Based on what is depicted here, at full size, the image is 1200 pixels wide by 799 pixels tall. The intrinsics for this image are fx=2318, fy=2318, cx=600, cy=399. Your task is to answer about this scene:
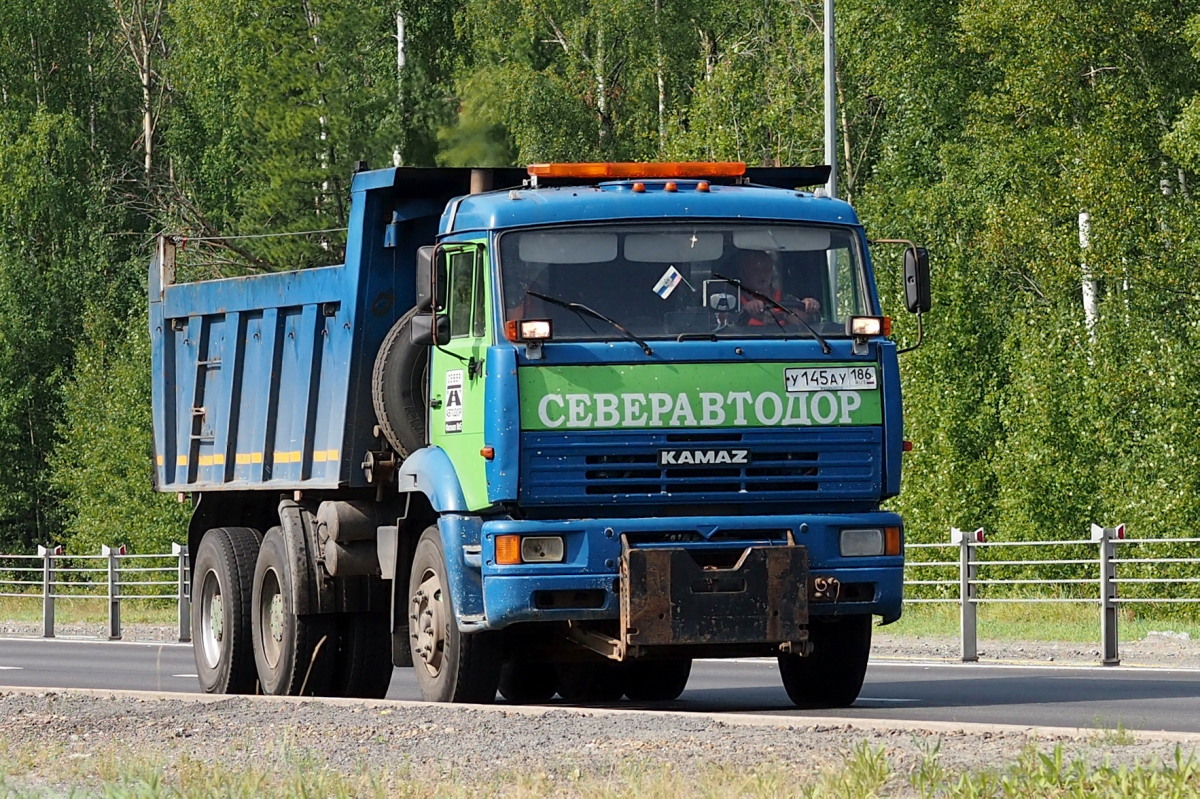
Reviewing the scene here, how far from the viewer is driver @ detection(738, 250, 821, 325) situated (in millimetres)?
14320

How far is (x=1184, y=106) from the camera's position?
3578 centimetres

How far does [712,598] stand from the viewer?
45.4 ft

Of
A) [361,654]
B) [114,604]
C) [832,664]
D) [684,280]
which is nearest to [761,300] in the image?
[684,280]

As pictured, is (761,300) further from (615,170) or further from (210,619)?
(210,619)

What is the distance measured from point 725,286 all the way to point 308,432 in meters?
3.97

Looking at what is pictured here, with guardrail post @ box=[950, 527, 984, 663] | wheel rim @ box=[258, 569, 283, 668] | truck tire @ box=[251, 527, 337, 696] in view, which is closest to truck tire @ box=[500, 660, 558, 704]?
truck tire @ box=[251, 527, 337, 696]

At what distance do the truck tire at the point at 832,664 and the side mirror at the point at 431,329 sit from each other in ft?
10.2

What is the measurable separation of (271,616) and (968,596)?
8.00 m

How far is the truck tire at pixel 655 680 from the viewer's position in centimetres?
1717

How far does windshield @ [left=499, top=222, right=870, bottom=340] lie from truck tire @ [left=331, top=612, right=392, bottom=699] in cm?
415

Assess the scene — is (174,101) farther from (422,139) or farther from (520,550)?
(520,550)

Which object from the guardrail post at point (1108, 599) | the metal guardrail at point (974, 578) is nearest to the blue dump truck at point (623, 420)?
the guardrail post at point (1108, 599)

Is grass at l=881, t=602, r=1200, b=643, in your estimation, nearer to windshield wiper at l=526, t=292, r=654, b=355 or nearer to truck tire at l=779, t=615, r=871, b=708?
truck tire at l=779, t=615, r=871, b=708

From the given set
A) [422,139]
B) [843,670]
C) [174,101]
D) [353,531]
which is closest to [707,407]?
[843,670]
